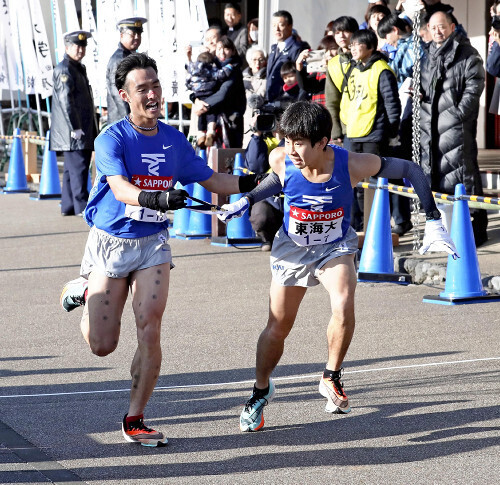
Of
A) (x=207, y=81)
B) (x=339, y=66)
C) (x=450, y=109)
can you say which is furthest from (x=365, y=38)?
(x=207, y=81)

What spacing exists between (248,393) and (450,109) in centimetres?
501

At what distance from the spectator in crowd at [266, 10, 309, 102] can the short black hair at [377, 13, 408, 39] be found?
4.05 feet

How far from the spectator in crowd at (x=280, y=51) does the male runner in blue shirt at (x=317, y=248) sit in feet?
23.7

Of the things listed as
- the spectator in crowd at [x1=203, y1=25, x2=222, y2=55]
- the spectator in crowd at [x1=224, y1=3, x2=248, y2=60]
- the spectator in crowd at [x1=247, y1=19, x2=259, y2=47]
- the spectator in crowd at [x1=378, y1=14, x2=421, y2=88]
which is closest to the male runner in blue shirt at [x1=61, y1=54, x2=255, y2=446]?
the spectator in crowd at [x1=378, y1=14, x2=421, y2=88]

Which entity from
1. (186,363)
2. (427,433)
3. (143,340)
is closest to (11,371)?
(186,363)

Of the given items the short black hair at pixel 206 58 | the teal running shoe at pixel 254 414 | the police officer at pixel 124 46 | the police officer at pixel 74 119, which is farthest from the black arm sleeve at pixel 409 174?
the police officer at pixel 74 119

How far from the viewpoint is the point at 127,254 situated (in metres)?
4.94

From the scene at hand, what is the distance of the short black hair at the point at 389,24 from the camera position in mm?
11375

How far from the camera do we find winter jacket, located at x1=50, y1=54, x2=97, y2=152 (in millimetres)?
13273

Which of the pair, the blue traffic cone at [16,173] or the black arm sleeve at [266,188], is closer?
the black arm sleeve at [266,188]

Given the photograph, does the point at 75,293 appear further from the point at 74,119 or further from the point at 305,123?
the point at 74,119

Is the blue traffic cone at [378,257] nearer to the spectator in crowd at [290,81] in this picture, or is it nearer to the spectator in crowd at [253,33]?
the spectator in crowd at [290,81]

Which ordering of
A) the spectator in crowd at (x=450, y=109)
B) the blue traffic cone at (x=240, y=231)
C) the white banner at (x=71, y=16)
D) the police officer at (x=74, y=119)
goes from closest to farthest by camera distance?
1. the spectator in crowd at (x=450, y=109)
2. the blue traffic cone at (x=240, y=231)
3. the police officer at (x=74, y=119)
4. the white banner at (x=71, y=16)

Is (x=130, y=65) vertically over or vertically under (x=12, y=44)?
under
